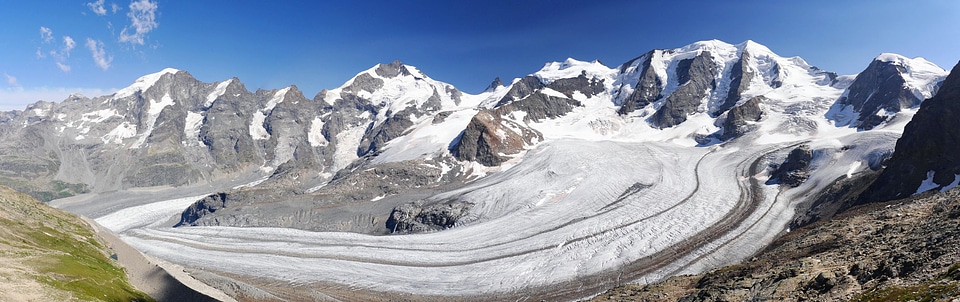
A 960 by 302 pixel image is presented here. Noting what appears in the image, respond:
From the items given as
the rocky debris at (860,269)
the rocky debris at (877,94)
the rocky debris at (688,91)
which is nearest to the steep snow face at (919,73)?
the rocky debris at (877,94)

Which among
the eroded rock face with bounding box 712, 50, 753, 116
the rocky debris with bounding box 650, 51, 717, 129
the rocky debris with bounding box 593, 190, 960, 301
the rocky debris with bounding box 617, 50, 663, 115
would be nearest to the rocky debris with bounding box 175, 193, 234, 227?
the rocky debris with bounding box 593, 190, 960, 301

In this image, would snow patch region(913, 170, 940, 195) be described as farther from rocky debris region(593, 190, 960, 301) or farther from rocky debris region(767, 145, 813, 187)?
rocky debris region(767, 145, 813, 187)

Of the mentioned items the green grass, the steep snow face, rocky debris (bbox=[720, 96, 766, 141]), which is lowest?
the green grass

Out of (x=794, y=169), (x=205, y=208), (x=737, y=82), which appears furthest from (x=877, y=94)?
(x=205, y=208)

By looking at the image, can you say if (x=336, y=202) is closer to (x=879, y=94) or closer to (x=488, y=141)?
(x=488, y=141)

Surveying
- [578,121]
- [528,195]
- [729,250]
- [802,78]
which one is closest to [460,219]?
[528,195]

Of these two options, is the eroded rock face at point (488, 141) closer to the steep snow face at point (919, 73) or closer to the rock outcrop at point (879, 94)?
the rock outcrop at point (879, 94)
